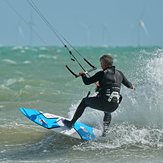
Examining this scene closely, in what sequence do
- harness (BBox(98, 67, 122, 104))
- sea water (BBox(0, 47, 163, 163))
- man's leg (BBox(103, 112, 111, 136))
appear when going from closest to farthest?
sea water (BBox(0, 47, 163, 163))
harness (BBox(98, 67, 122, 104))
man's leg (BBox(103, 112, 111, 136))

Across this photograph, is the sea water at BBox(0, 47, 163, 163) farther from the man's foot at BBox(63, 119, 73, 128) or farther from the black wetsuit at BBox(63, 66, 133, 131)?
the black wetsuit at BBox(63, 66, 133, 131)

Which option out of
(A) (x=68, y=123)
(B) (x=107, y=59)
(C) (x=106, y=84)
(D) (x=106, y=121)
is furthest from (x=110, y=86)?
(A) (x=68, y=123)

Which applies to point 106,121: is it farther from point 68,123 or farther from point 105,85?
point 105,85

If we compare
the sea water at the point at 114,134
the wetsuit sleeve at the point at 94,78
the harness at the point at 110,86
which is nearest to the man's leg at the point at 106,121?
the sea water at the point at 114,134

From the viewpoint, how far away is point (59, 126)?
957cm

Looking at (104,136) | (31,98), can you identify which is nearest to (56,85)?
(31,98)

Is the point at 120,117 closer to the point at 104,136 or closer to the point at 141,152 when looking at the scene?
the point at 104,136

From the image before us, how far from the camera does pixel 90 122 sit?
11.0 metres

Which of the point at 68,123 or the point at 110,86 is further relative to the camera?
the point at 68,123

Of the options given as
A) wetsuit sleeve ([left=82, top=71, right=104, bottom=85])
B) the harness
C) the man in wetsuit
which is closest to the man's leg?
the man in wetsuit

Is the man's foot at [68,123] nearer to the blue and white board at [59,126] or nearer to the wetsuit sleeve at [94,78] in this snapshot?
the blue and white board at [59,126]

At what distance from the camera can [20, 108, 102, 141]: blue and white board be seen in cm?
954

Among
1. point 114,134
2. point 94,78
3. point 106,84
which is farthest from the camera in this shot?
point 114,134

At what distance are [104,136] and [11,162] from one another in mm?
2093
